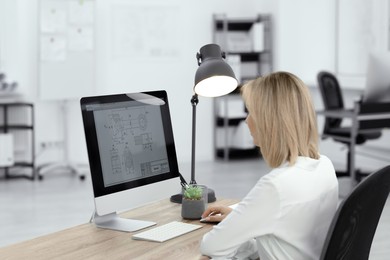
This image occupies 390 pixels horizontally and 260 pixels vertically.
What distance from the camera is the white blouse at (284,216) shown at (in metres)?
1.94

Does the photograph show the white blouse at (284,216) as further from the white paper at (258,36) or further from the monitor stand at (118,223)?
the white paper at (258,36)

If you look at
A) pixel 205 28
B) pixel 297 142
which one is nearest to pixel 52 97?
pixel 205 28

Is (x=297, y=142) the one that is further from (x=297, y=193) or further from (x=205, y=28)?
(x=205, y=28)

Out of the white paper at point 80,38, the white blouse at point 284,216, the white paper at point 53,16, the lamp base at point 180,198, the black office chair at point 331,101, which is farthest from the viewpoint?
the white paper at point 80,38

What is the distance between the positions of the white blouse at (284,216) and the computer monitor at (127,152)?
19.6 inches

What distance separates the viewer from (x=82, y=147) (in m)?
7.91

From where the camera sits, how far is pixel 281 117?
1979mm

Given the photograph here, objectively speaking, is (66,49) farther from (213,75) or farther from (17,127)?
(213,75)

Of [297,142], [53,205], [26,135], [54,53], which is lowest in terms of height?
[53,205]

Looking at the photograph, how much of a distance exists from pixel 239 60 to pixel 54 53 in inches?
96.9

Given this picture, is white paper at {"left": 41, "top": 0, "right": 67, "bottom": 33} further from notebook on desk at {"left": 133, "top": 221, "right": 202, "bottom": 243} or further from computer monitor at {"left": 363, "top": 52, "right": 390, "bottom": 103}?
notebook on desk at {"left": 133, "top": 221, "right": 202, "bottom": 243}

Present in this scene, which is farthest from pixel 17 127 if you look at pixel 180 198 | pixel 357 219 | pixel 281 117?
pixel 357 219

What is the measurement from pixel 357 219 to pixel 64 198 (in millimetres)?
4819

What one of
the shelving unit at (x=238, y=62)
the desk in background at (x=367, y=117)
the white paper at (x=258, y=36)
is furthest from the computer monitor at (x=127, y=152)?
the white paper at (x=258, y=36)
